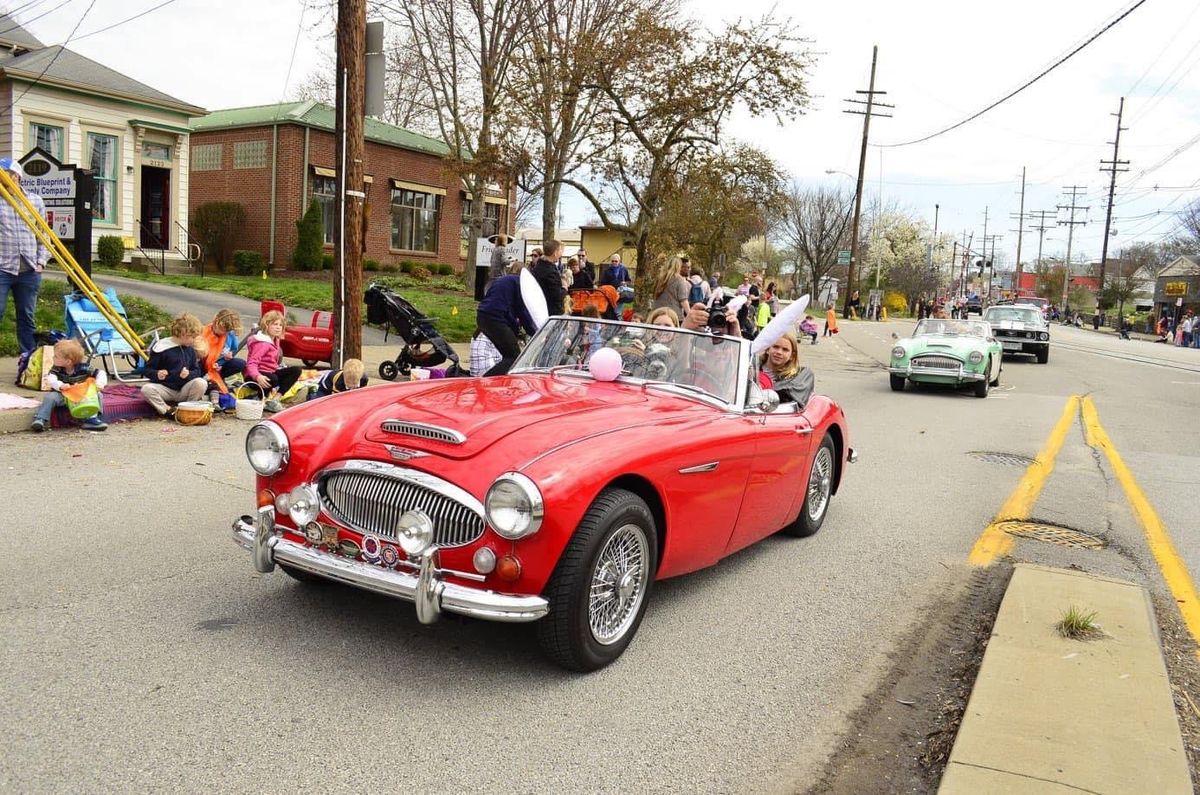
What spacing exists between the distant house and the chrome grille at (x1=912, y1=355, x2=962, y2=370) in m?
20.3

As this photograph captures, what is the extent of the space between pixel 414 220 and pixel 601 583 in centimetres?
3204

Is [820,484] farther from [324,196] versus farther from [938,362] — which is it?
[324,196]

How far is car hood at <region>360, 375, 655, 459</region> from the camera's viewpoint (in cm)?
385

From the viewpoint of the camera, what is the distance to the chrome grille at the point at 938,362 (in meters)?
15.3

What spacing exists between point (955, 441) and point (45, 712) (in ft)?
30.6

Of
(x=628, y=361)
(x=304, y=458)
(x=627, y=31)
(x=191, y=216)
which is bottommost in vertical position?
(x=304, y=458)

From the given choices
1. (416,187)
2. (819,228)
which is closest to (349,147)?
(416,187)

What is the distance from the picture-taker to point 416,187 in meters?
33.8

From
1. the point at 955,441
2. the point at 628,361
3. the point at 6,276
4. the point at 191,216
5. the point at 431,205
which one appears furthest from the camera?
the point at 431,205

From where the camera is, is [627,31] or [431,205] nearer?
[627,31]

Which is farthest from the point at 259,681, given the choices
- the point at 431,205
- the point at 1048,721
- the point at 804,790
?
the point at 431,205

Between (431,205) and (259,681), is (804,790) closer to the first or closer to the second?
(259,681)

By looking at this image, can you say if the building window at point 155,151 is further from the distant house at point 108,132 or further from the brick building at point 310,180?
the brick building at point 310,180

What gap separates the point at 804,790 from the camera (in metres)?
3.11
